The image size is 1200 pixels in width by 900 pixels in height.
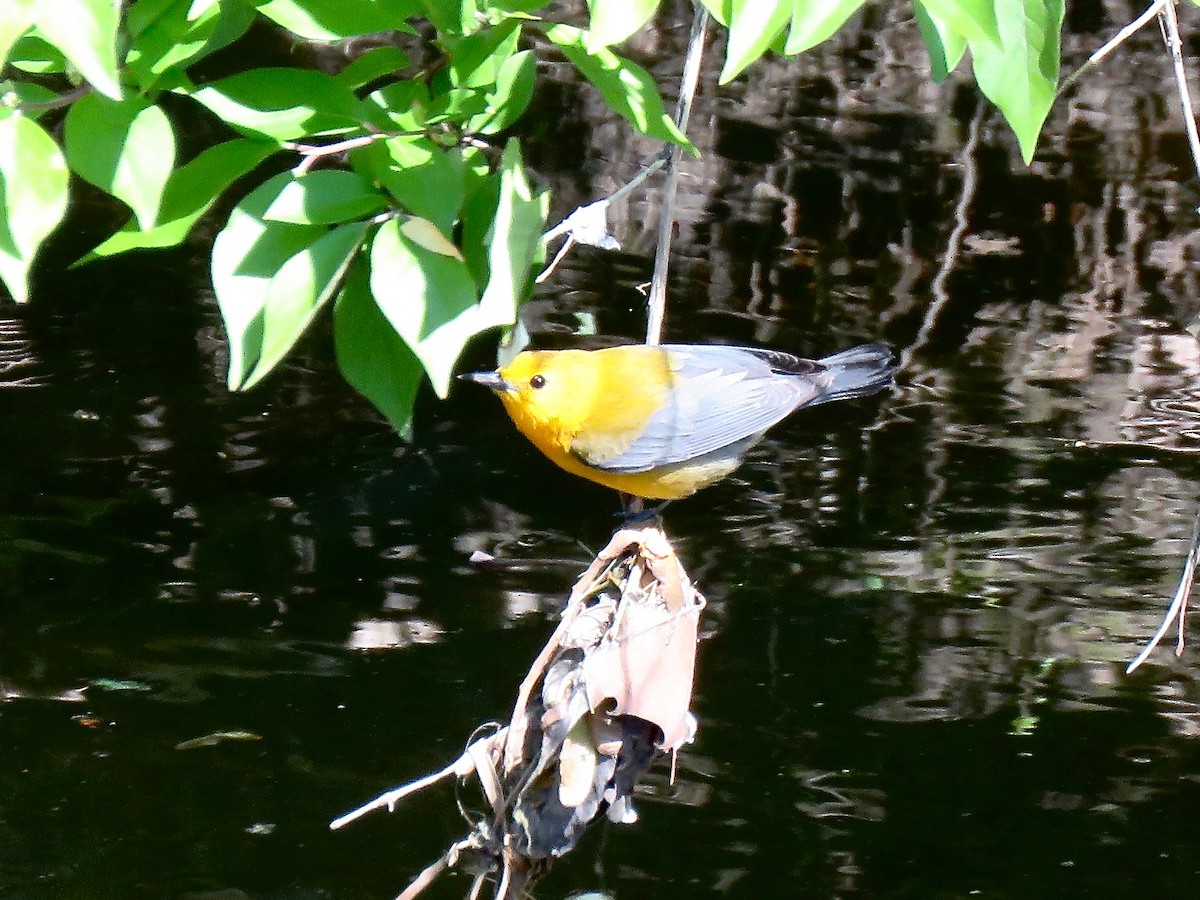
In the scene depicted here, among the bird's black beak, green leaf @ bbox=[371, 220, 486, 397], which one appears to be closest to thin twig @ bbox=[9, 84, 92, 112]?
green leaf @ bbox=[371, 220, 486, 397]

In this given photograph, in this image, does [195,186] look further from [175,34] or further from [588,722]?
[588,722]

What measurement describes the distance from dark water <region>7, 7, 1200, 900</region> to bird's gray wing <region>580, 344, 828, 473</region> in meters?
1.13

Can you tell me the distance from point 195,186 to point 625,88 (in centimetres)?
49

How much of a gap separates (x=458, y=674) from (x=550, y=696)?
8.29 feet

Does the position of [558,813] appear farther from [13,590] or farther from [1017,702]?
[13,590]

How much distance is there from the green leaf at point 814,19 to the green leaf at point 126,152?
624 mm

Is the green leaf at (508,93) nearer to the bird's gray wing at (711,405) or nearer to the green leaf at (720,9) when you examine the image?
the green leaf at (720,9)

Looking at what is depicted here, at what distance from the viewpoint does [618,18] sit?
52.1 inches

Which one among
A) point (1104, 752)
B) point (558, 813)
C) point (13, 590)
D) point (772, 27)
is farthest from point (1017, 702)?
point (772, 27)

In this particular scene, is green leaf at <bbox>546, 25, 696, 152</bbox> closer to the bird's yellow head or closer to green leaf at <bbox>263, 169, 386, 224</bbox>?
green leaf at <bbox>263, 169, 386, 224</bbox>

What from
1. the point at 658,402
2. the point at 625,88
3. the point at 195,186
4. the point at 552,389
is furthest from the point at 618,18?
the point at 658,402

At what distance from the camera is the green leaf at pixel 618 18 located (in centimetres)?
132

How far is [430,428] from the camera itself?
231 inches

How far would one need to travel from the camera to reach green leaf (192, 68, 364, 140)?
5.02ft
